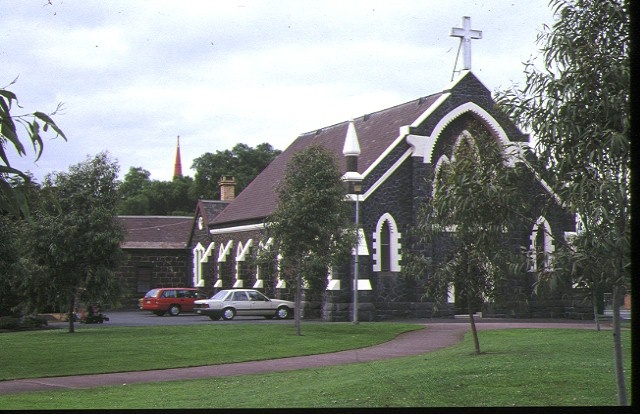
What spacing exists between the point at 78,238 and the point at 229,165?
17.1 feet

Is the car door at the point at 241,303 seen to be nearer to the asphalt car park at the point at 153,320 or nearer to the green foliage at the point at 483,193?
the asphalt car park at the point at 153,320

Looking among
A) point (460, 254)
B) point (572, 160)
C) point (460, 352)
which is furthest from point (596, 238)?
point (460, 352)

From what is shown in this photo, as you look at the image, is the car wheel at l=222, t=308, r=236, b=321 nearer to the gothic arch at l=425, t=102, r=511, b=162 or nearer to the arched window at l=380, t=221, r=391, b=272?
the arched window at l=380, t=221, r=391, b=272

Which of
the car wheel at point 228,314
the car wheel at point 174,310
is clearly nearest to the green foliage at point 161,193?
the car wheel at point 228,314

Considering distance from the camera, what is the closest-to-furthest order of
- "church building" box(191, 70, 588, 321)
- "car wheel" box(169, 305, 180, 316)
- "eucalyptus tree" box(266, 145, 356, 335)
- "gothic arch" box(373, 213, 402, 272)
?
"eucalyptus tree" box(266, 145, 356, 335), "church building" box(191, 70, 588, 321), "gothic arch" box(373, 213, 402, 272), "car wheel" box(169, 305, 180, 316)

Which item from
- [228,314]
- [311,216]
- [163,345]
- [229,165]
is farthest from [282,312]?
[229,165]

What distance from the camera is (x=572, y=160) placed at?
929 centimetres

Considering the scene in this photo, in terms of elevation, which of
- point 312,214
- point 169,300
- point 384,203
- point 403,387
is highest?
point 384,203

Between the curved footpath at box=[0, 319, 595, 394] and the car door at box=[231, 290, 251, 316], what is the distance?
Result: 779 cm

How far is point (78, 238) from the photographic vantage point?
68.3ft

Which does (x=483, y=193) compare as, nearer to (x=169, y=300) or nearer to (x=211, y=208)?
(x=211, y=208)

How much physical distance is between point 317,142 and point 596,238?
14753 millimetres

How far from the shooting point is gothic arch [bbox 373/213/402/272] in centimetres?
2705

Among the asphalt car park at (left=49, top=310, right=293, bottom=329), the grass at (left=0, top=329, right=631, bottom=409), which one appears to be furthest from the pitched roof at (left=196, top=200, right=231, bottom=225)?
the grass at (left=0, top=329, right=631, bottom=409)
